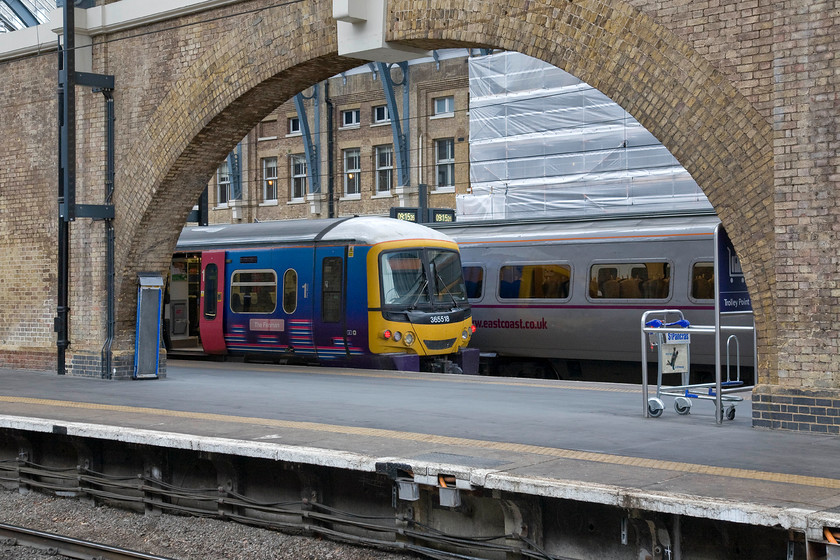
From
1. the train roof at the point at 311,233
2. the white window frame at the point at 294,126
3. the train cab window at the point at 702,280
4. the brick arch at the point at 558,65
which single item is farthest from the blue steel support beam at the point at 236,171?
the train cab window at the point at 702,280

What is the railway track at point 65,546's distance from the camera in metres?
8.59

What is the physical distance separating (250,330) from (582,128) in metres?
10.8

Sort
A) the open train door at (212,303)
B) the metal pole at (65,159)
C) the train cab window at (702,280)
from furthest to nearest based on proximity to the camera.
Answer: the open train door at (212,303) → the train cab window at (702,280) → the metal pole at (65,159)

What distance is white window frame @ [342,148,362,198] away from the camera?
3859 cm

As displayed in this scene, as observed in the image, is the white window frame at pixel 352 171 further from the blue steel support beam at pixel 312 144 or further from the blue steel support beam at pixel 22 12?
the blue steel support beam at pixel 22 12

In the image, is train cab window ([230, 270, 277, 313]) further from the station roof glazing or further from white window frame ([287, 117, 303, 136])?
white window frame ([287, 117, 303, 136])

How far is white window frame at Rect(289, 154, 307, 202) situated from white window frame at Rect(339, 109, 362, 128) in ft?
7.81

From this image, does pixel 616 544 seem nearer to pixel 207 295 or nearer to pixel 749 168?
pixel 749 168

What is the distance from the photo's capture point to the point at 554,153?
27.4m

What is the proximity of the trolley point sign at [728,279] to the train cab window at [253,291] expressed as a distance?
10.4m

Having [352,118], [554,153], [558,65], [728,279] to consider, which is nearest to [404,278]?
[558,65]

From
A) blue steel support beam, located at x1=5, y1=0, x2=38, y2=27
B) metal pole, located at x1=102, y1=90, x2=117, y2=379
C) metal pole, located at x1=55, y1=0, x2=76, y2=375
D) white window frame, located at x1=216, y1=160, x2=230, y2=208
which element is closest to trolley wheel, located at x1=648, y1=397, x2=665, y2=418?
metal pole, located at x1=102, y1=90, x2=117, y2=379

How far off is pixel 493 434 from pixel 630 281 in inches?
361

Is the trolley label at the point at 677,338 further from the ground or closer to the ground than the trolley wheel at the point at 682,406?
further from the ground
